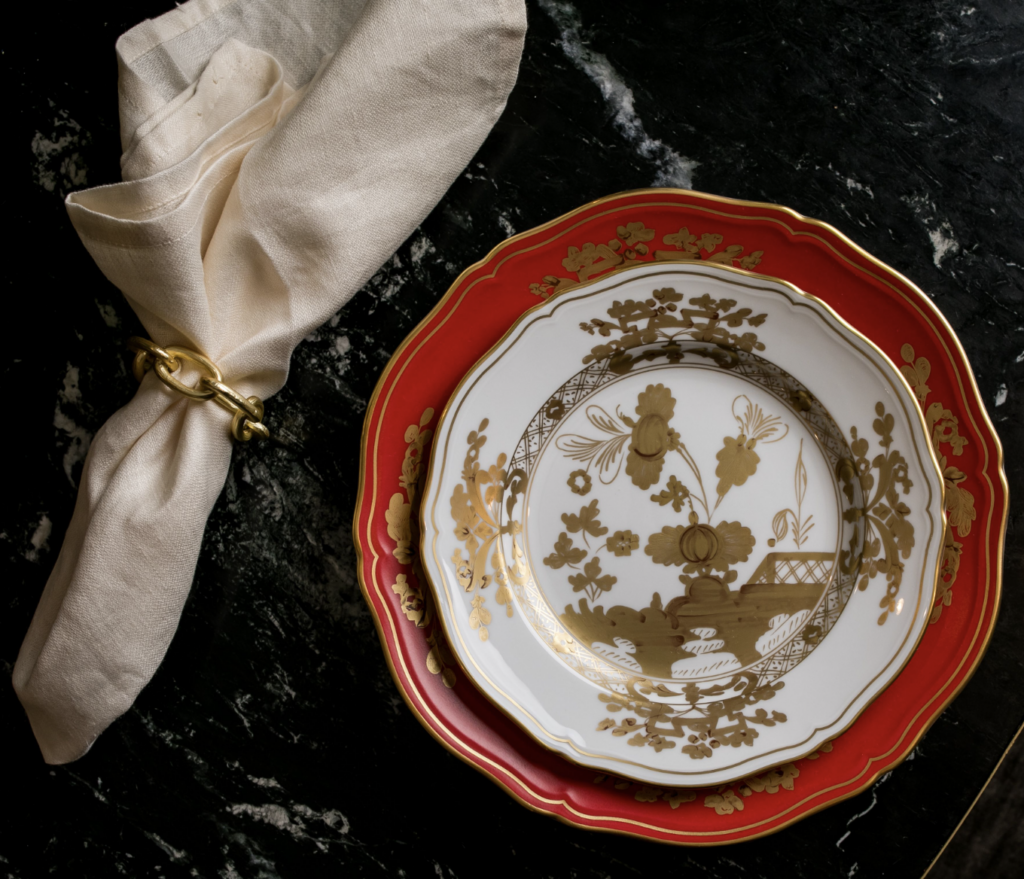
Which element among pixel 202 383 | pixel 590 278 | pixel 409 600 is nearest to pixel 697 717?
pixel 409 600

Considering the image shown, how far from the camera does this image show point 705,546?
21.4 inches

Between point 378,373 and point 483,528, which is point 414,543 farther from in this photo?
point 378,373

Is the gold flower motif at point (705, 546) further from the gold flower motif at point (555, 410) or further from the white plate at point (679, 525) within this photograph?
the gold flower motif at point (555, 410)

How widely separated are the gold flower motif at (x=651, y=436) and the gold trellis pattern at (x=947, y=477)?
0.19 meters

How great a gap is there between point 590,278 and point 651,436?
0.49ft

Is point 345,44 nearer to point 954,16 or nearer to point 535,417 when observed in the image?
point 535,417

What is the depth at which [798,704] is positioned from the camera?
20.4 inches

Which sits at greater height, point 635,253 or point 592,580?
point 635,253

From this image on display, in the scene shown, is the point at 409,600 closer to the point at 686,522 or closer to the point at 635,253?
the point at 686,522

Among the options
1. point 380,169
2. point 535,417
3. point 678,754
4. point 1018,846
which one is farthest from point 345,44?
point 1018,846

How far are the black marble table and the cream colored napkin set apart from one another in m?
0.06

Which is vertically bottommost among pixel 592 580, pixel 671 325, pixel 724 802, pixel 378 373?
pixel 724 802

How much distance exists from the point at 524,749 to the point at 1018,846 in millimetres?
480

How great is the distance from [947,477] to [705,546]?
20cm
